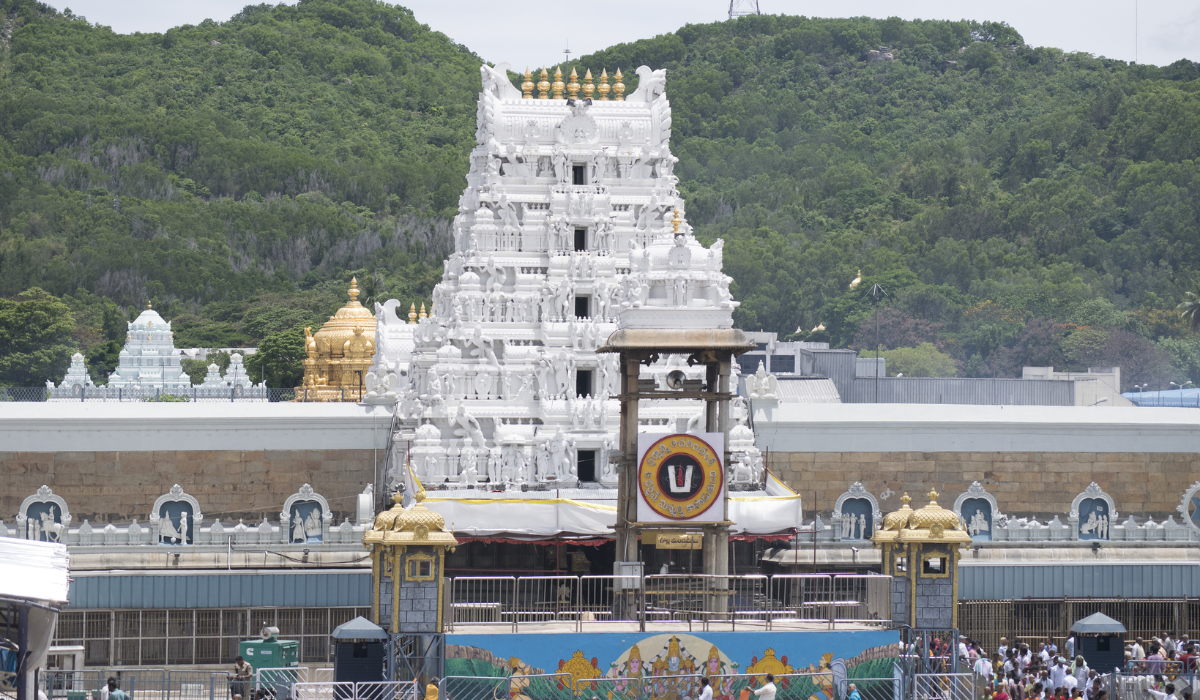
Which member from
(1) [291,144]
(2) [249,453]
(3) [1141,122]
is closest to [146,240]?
(1) [291,144]

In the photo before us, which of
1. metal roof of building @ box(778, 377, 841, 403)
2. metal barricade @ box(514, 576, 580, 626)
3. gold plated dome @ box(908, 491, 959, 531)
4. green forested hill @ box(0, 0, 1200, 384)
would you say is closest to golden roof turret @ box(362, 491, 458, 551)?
metal barricade @ box(514, 576, 580, 626)

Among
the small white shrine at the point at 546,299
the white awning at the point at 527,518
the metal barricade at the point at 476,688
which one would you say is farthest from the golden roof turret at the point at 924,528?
the small white shrine at the point at 546,299

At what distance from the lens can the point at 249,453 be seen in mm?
45031

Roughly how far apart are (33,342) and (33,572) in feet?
256

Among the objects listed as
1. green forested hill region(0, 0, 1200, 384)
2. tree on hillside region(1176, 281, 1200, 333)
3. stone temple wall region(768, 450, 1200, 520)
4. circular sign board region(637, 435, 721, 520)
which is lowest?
stone temple wall region(768, 450, 1200, 520)

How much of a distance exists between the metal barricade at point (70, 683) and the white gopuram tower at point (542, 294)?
10.1 meters

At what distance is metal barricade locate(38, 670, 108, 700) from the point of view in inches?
1101

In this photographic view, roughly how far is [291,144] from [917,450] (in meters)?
93.5

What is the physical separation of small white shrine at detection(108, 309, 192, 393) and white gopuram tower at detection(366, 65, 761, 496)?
38.3 meters

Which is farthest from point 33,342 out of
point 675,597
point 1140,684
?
point 1140,684

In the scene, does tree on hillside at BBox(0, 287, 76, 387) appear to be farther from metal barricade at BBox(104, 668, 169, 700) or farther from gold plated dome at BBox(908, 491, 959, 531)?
gold plated dome at BBox(908, 491, 959, 531)

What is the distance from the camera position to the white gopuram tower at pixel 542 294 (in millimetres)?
41750

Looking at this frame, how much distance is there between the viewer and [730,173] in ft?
429

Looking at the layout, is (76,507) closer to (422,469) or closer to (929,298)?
(422,469)
